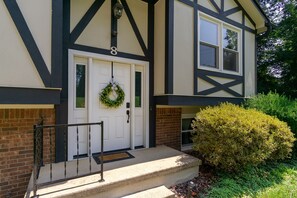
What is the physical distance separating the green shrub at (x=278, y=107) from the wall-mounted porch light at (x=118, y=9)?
4594 mm

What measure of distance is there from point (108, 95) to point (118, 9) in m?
1.97

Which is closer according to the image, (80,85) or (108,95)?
(80,85)

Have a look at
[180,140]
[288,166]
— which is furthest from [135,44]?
[288,166]

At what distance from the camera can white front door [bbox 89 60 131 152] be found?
4422mm

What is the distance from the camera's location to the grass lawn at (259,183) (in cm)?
343

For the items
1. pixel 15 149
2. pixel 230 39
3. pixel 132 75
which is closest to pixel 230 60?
pixel 230 39

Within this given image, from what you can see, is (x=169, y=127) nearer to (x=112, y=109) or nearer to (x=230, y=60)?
(x=112, y=109)

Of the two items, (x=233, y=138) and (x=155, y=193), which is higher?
(x=233, y=138)

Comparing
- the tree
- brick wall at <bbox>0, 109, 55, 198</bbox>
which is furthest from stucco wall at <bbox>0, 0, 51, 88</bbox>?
the tree

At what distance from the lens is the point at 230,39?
6.41 m

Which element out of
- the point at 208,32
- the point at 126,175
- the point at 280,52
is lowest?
the point at 126,175

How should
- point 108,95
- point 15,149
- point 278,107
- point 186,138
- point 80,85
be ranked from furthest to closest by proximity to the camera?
point 186,138
point 278,107
point 108,95
point 80,85
point 15,149

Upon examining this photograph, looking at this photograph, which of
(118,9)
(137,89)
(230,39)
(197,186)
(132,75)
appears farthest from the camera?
(230,39)

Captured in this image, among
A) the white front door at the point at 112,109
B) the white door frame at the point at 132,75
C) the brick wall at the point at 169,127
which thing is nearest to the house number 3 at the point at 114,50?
the white door frame at the point at 132,75
